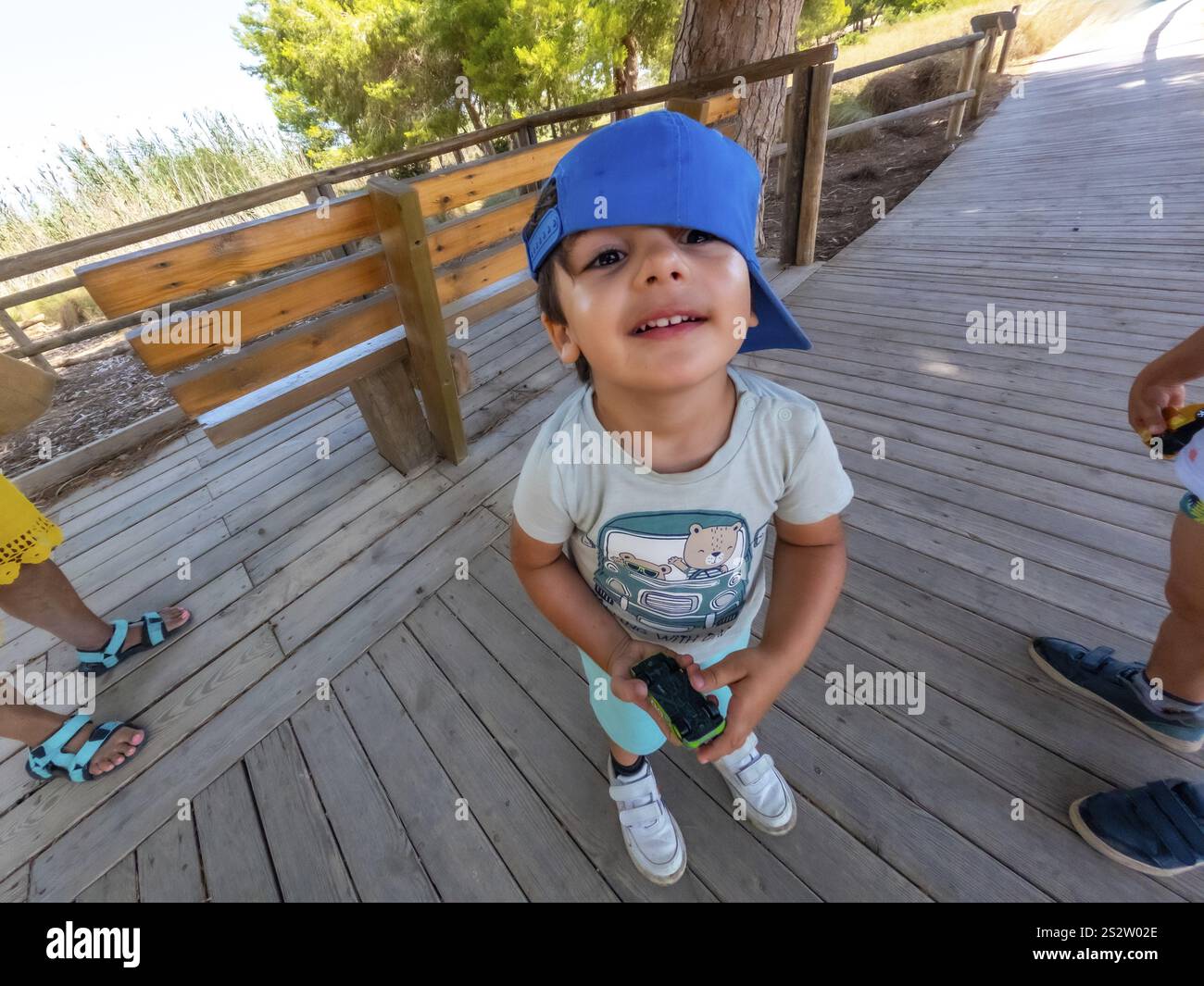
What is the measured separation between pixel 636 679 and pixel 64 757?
74.1 inches

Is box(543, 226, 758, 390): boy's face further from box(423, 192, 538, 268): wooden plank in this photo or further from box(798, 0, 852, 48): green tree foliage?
box(798, 0, 852, 48): green tree foliage

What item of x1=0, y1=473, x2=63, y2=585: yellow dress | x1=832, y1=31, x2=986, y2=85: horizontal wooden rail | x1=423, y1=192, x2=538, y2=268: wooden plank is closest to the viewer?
x1=0, y1=473, x2=63, y2=585: yellow dress

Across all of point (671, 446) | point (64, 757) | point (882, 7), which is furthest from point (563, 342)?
point (882, 7)

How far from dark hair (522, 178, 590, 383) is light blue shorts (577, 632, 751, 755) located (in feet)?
2.44

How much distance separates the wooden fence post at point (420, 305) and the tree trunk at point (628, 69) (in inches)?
502

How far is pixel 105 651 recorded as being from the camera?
2021mm

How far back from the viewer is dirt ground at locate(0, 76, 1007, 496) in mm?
4453

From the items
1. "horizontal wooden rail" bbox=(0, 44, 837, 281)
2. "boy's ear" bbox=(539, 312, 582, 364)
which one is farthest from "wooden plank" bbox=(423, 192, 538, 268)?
"boy's ear" bbox=(539, 312, 582, 364)

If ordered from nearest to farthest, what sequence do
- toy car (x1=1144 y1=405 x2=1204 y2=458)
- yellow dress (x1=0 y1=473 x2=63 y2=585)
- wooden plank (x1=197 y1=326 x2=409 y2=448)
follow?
toy car (x1=1144 y1=405 x2=1204 y2=458), yellow dress (x1=0 y1=473 x2=63 y2=585), wooden plank (x1=197 y1=326 x2=409 y2=448)

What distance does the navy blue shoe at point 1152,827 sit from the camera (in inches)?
47.9

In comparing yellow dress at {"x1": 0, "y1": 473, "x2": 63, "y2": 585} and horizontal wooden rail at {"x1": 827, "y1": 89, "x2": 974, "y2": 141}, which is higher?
yellow dress at {"x1": 0, "y1": 473, "x2": 63, "y2": 585}

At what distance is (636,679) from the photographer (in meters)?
1.00

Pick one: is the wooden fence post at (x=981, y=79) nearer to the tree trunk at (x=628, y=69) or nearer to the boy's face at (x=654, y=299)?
the tree trunk at (x=628, y=69)

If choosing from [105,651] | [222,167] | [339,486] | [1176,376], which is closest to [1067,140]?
[1176,376]
